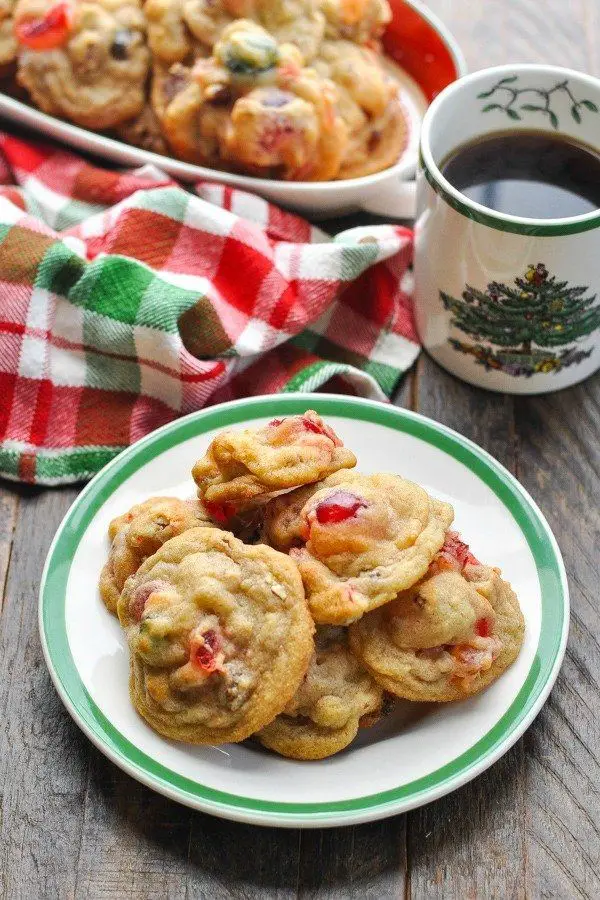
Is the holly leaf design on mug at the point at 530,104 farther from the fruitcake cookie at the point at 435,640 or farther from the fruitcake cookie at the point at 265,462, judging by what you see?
the fruitcake cookie at the point at 435,640

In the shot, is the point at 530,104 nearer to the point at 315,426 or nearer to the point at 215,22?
the point at 215,22

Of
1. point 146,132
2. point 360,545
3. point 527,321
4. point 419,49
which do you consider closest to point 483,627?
point 360,545

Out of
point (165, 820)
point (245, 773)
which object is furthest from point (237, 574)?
point (165, 820)

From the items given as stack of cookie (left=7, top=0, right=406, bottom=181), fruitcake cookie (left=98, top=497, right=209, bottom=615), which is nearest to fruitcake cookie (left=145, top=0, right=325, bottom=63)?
stack of cookie (left=7, top=0, right=406, bottom=181)

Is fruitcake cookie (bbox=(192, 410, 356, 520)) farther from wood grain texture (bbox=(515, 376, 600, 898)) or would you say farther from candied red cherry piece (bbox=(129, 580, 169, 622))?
wood grain texture (bbox=(515, 376, 600, 898))

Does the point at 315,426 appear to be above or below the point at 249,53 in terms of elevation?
below

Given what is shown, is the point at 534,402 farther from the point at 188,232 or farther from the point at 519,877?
the point at 519,877

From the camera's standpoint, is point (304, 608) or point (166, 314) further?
point (166, 314)
